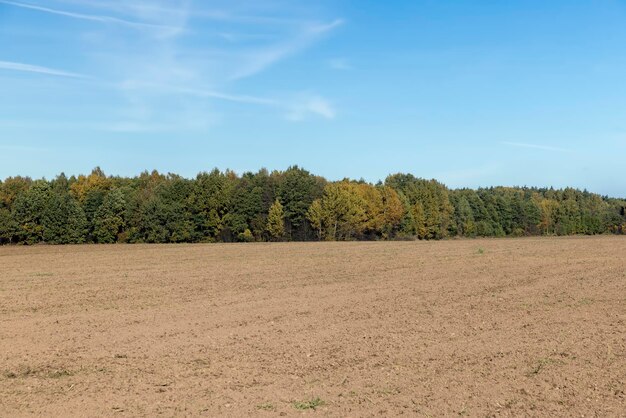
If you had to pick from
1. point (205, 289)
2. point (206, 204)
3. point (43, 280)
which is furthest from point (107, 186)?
point (205, 289)

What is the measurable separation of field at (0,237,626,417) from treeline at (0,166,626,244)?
58.9 meters

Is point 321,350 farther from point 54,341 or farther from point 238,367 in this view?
point 54,341

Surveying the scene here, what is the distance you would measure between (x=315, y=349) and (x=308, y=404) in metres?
3.19

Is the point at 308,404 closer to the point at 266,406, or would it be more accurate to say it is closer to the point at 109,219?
the point at 266,406

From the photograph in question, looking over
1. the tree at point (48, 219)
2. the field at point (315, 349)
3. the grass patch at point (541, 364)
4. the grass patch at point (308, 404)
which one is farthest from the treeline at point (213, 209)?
the grass patch at point (308, 404)

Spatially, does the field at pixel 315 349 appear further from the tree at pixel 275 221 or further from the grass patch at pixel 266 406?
the tree at pixel 275 221

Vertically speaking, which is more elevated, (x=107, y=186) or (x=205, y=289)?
(x=107, y=186)

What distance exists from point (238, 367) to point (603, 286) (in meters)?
16.5

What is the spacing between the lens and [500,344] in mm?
11008

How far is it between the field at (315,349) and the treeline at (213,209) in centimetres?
5892

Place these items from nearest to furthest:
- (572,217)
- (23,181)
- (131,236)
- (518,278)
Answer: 1. (518,278)
2. (131,236)
3. (23,181)
4. (572,217)

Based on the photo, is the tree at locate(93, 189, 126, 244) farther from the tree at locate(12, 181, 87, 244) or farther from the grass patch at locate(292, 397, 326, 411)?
the grass patch at locate(292, 397, 326, 411)

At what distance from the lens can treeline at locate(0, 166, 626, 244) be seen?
76.1m

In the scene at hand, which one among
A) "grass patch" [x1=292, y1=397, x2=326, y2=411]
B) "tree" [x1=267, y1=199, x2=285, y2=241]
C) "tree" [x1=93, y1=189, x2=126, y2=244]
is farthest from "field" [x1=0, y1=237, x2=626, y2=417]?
"tree" [x1=267, y1=199, x2=285, y2=241]
